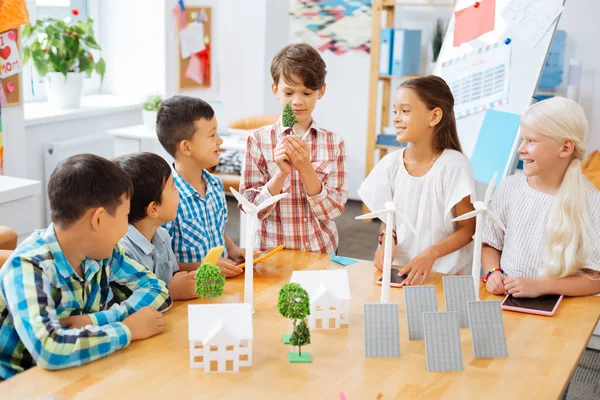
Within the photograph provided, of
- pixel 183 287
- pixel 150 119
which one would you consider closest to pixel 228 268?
pixel 183 287

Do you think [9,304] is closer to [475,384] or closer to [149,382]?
[149,382]

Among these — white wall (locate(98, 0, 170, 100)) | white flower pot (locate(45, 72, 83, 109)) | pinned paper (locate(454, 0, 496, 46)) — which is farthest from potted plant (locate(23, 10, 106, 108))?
pinned paper (locate(454, 0, 496, 46))

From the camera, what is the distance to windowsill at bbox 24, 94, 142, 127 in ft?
13.8

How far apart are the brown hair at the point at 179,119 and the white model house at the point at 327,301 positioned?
64 centimetres

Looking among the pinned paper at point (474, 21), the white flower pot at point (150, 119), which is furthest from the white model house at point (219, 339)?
the white flower pot at point (150, 119)

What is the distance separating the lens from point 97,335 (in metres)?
1.48

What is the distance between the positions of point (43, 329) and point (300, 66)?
1202 mm

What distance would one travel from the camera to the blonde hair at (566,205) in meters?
1.97

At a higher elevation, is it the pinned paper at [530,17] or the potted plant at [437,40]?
the pinned paper at [530,17]

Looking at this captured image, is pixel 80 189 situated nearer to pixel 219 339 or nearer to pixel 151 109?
pixel 219 339

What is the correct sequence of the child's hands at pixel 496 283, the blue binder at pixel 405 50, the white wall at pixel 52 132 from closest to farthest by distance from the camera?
the child's hands at pixel 496 283 < the white wall at pixel 52 132 < the blue binder at pixel 405 50

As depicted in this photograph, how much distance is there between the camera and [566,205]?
1988 millimetres

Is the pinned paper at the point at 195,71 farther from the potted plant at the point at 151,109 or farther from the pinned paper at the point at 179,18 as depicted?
the potted plant at the point at 151,109

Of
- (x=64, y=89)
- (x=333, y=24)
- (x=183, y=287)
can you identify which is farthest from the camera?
(x=333, y=24)
